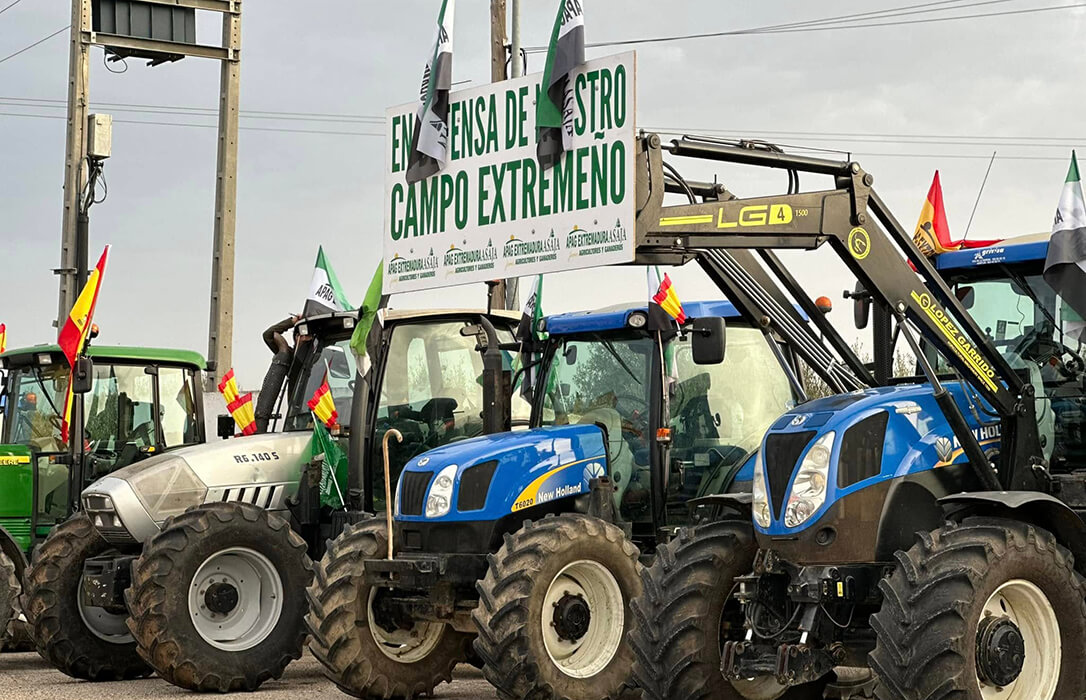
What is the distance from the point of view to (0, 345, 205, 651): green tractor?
14562mm

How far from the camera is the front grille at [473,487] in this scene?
1028cm

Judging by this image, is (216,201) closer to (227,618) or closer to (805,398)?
(227,618)

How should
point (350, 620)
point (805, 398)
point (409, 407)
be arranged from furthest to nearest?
point (409, 407), point (805, 398), point (350, 620)

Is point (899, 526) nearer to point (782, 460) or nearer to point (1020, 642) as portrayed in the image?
point (782, 460)

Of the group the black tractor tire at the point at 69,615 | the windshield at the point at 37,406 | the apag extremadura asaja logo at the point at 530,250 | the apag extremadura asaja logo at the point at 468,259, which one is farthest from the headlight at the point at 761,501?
the windshield at the point at 37,406

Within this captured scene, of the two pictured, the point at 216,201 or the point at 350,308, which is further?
the point at 216,201

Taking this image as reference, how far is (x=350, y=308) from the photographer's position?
13.6 meters

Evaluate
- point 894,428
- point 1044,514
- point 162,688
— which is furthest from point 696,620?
point 162,688

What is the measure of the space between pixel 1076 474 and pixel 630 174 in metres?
2.80

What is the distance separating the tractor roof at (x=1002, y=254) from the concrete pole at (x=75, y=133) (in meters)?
12.5

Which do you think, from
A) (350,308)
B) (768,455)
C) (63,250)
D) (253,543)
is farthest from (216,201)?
(768,455)

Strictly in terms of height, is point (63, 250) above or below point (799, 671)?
above

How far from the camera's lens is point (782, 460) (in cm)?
791

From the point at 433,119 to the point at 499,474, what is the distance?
2.70 metres
